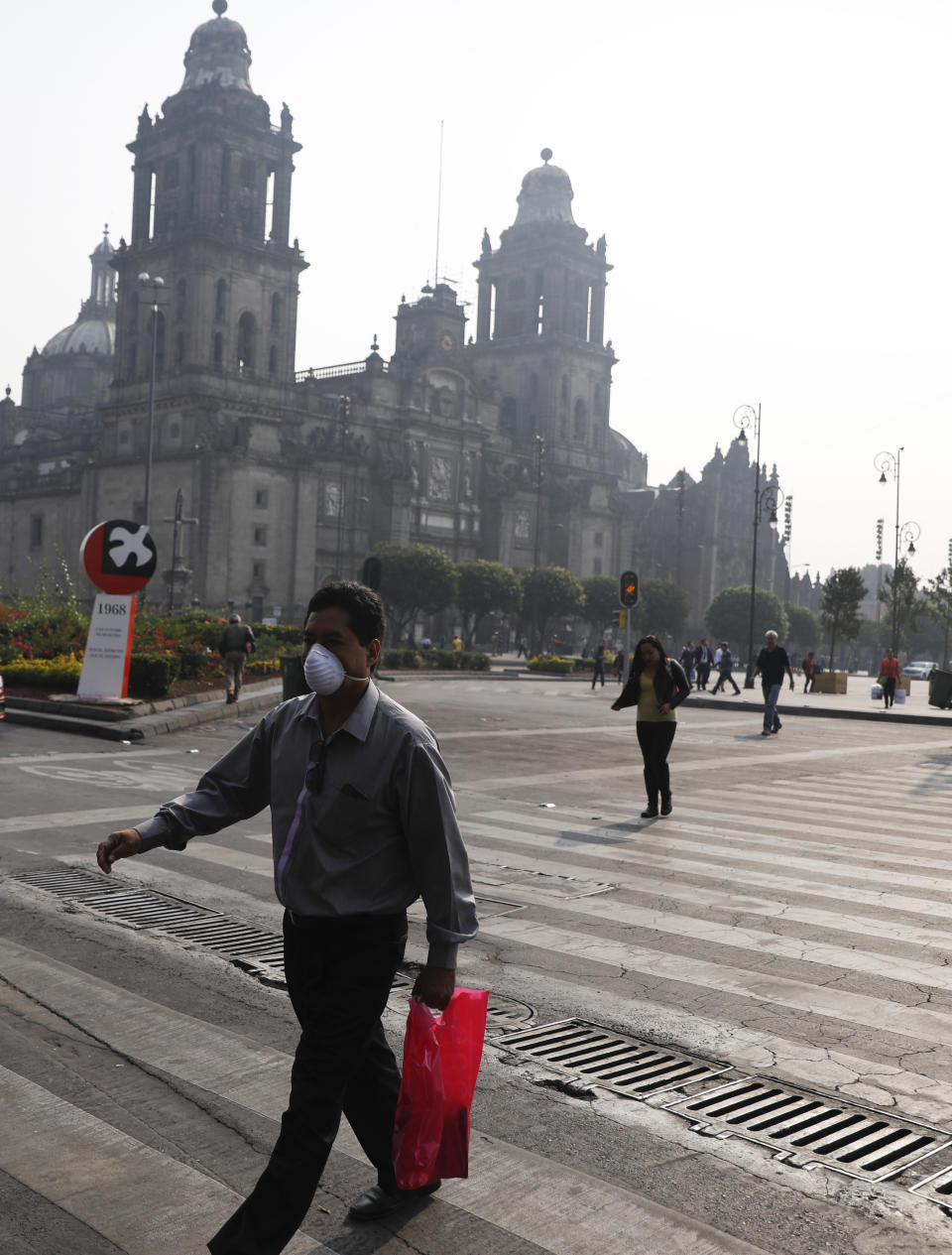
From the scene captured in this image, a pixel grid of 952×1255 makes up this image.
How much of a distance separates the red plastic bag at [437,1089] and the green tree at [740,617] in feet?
299

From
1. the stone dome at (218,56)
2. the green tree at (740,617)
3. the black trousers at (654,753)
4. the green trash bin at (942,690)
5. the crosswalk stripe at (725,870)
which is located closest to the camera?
the crosswalk stripe at (725,870)

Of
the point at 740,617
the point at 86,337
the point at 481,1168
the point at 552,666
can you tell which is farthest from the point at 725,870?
the point at 86,337

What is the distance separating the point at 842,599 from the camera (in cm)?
5200

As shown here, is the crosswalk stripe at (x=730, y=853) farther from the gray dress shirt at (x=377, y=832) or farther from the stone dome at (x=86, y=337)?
the stone dome at (x=86, y=337)

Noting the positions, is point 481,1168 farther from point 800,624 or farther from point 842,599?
point 800,624

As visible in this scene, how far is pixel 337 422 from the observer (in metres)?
79.2

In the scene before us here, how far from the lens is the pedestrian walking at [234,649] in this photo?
19.8 meters

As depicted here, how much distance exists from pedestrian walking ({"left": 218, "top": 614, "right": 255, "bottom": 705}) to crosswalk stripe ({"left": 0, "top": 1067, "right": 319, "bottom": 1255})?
15.8 m

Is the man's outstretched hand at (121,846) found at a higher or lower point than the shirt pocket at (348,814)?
lower

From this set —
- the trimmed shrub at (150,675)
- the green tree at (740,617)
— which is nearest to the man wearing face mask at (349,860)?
the trimmed shrub at (150,675)

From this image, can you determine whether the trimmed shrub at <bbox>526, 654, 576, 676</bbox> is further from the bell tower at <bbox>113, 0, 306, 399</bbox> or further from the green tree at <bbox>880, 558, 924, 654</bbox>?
the bell tower at <bbox>113, 0, 306, 399</bbox>

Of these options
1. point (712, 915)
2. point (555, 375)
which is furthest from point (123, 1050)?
point (555, 375)

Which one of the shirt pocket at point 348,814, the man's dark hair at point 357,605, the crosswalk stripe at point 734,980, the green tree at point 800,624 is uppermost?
the green tree at point 800,624

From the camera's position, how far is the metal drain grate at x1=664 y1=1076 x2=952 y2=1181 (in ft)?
12.7
